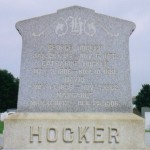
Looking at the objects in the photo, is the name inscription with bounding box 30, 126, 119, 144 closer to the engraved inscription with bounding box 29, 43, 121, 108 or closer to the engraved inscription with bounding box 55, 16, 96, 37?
the engraved inscription with bounding box 29, 43, 121, 108

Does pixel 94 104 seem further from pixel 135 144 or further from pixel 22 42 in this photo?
pixel 22 42

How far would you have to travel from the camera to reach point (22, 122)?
7.15 metres

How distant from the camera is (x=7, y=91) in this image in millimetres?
59219

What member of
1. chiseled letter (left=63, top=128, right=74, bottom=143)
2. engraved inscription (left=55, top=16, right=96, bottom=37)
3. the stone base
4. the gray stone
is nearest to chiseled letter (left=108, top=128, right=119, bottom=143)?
the stone base

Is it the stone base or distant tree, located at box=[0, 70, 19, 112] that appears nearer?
the stone base

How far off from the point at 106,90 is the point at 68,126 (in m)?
0.93

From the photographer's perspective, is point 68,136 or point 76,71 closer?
point 68,136

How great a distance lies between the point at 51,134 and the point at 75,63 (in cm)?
130

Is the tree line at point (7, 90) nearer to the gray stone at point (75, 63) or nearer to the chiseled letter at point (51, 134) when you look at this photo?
the gray stone at point (75, 63)

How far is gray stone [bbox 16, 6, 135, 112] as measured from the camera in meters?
7.45

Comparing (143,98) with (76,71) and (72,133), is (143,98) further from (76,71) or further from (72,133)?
(72,133)

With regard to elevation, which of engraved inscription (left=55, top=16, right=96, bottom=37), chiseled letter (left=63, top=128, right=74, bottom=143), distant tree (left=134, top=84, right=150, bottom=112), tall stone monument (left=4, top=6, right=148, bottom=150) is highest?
distant tree (left=134, top=84, right=150, bottom=112)

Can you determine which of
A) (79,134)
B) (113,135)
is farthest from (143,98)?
(79,134)

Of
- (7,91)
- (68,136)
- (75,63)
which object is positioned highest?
(7,91)
